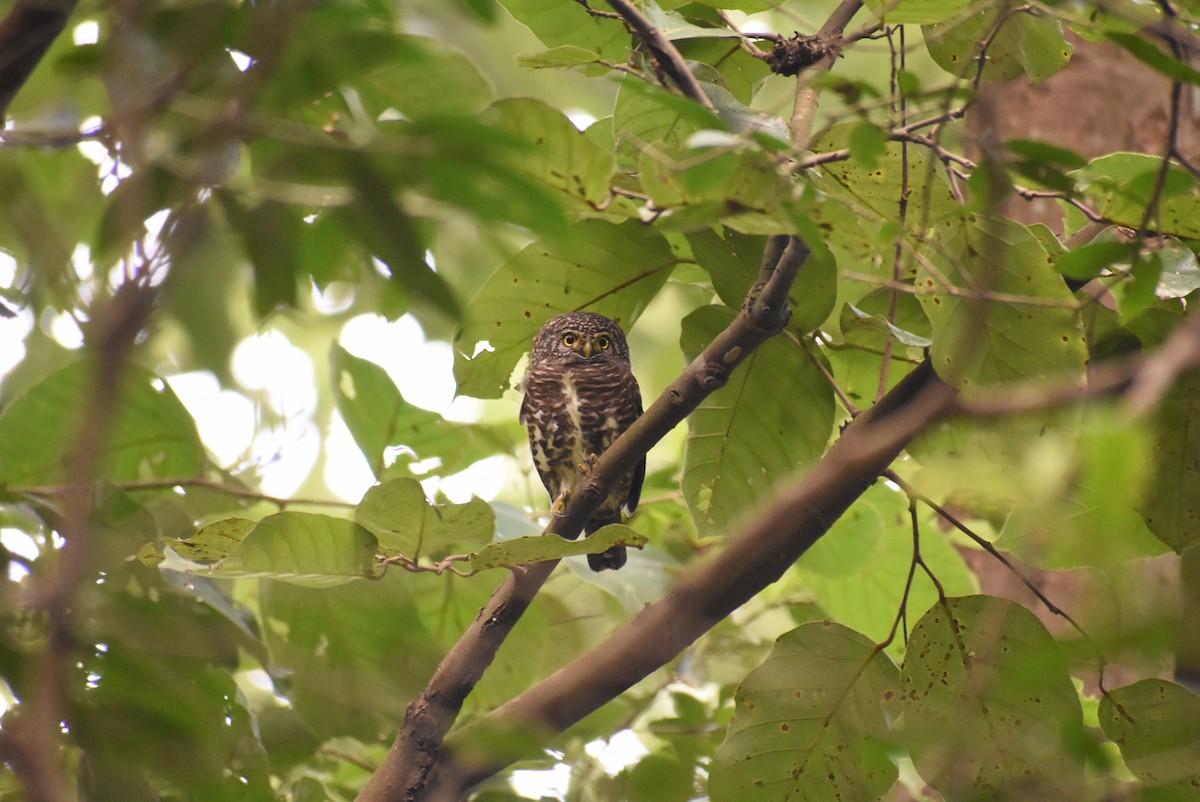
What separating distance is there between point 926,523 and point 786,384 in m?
0.77

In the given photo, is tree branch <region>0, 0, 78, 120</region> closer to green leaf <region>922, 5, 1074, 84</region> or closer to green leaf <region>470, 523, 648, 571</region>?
green leaf <region>470, 523, 648, 571</region>

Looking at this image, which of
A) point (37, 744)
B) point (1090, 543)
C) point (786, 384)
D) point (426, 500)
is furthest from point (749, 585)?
point (37, 744)

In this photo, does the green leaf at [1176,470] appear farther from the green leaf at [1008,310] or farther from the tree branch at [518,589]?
the tree branch at [518,589]

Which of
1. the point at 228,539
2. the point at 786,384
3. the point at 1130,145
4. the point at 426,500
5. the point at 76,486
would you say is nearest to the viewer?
the point at 76,486

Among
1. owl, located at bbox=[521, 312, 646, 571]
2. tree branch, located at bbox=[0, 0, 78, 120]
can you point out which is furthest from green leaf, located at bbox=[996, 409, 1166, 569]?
owl, located at bbox=[521, 312, 646, 571]

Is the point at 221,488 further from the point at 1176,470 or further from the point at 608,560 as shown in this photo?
the point at 1176,470

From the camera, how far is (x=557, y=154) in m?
1.45

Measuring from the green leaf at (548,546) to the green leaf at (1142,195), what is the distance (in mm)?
723

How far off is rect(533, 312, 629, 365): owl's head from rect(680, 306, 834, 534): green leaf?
1.29m

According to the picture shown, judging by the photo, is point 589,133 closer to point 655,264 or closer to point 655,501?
point 655,264

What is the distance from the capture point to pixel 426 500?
1.57m

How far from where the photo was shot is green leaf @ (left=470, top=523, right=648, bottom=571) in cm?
152

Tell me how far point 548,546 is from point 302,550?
1.13 feet

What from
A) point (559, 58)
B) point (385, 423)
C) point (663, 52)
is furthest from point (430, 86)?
point (385, 423)
